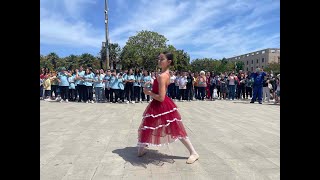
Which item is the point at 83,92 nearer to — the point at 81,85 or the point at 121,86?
the point at 81,85

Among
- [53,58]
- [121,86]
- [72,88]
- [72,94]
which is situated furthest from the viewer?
[53,58]

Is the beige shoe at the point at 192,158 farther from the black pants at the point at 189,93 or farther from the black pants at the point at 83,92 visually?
the black pants at the point at 189,93

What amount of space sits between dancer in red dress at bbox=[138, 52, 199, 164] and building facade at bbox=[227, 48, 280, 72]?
100 m

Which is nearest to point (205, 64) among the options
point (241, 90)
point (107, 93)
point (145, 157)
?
point (241, 90)

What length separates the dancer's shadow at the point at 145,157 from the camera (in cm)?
516

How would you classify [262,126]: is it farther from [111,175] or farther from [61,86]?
[61,86]

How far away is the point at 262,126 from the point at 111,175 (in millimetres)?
5903

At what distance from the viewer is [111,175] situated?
14.7 feet

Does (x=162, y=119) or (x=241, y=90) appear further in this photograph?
(x=241, y=90)

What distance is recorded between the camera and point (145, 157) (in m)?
5.48

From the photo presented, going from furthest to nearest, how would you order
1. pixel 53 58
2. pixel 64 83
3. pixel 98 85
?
pixel 53 58 → pixel 64 83 → pixel 98 85

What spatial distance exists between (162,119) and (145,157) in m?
0.87
